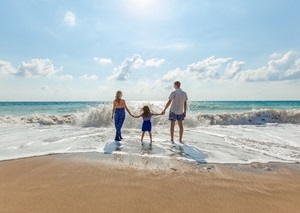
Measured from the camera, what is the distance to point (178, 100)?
761 cm

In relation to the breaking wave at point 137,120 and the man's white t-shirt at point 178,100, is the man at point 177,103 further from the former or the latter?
the breaking wave at point 137,120

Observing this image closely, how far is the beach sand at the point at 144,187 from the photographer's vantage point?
292cm

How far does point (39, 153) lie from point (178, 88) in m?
4.63

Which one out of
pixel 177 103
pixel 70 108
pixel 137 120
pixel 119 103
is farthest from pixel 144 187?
pixel 70 108

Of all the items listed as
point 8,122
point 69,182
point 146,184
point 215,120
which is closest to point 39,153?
point 69,182

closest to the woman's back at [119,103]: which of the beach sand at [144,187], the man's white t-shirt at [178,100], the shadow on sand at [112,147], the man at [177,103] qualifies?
the shadow on sand at [112,147]

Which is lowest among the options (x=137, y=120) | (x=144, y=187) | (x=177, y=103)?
(x=144, y=187)

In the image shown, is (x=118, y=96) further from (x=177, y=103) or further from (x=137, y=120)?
(x=137, y=120)

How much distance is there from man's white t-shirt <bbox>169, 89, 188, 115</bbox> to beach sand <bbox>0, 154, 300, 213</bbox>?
119 inches

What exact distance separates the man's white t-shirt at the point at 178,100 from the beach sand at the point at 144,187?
3.03m

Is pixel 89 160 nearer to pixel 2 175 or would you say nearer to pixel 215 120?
pixel 2 175

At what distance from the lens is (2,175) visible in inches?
160

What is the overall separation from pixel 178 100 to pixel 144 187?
14.6 ft

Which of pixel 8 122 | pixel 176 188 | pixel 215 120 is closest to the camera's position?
pixel 176 188
